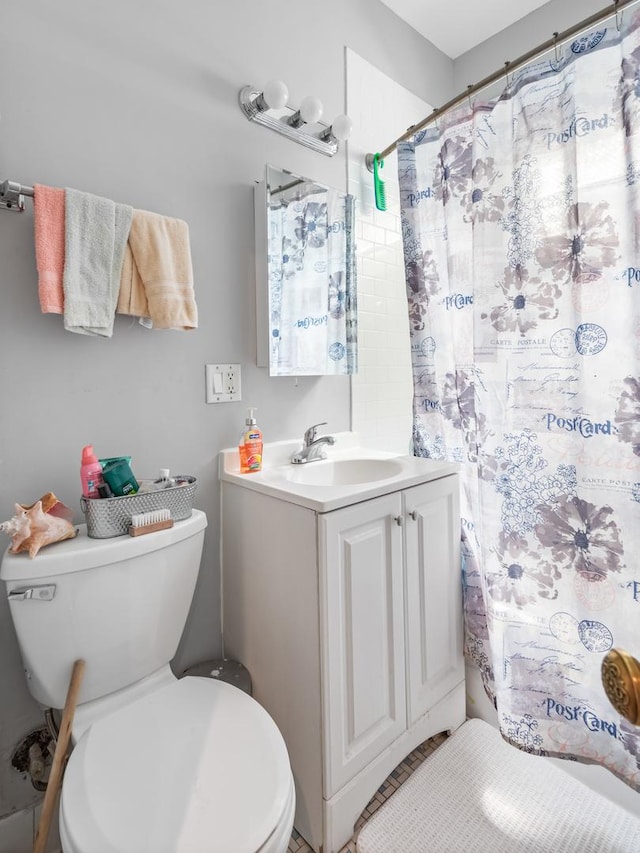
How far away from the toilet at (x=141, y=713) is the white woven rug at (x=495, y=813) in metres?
0.63

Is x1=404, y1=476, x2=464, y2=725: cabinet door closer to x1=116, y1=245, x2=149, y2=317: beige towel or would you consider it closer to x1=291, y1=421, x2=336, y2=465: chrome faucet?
x1=291, y1=421, x2=336, y2=465: chrome faucet

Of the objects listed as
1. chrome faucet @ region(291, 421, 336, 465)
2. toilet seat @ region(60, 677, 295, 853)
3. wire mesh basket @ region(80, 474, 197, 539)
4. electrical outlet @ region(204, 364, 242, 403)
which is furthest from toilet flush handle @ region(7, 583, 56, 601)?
chrome faucet @ region(291, 421, 336, 465)

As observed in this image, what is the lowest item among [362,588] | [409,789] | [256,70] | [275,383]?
[409,789]

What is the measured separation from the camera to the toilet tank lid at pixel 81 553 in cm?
90

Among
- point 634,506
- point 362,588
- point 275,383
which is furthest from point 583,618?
point 275,383

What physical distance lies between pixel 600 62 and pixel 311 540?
4.76 feet

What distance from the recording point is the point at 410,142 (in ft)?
5.49

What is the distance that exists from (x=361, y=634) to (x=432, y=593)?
0.35 metres

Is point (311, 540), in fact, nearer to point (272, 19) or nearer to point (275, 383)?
point (275, 383)

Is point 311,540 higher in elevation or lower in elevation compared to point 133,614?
higher

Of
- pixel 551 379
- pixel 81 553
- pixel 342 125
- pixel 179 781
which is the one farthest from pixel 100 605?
pixel 342 125

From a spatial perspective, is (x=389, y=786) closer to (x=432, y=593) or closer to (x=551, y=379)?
(x=432, y=593)

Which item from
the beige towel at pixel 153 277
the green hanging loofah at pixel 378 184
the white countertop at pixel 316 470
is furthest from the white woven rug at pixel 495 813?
the green hanging loofah at pixel 378 184

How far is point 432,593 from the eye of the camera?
56.4 inches
